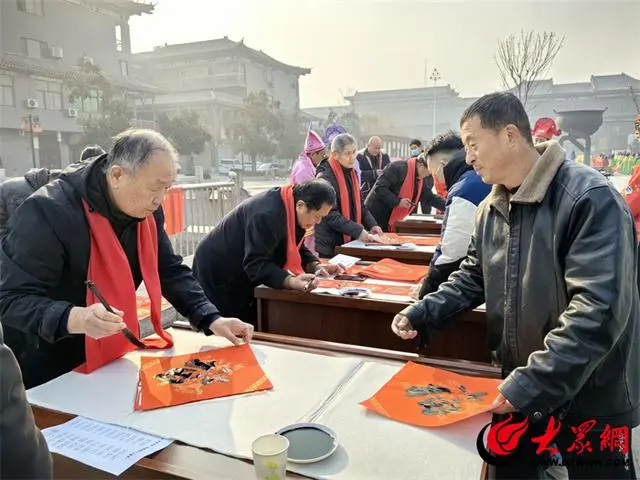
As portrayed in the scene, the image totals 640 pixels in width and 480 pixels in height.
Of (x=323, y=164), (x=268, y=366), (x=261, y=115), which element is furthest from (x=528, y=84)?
(x=261, y=115)

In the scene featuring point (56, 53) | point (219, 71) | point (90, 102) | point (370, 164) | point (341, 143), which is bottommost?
point (370, 164)

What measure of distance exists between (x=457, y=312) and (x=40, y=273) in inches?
50.4

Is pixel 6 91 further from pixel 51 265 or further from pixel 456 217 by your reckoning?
pixel 456 217

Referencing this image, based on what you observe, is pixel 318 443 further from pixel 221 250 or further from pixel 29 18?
pixel 29 18

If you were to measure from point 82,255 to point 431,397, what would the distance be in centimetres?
113

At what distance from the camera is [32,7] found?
59.3ft

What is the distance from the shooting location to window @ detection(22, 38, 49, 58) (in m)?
17.6

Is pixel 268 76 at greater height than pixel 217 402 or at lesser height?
greater

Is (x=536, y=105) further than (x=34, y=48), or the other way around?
(x=536, y=105)

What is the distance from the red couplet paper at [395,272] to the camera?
2.55 metres

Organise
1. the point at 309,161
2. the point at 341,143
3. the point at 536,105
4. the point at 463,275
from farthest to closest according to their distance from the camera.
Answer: the point at 536,105, the point at 309,161, the point at 341,143, the point at 463,275

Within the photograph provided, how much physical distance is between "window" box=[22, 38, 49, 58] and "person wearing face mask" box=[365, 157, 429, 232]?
18.1 meters

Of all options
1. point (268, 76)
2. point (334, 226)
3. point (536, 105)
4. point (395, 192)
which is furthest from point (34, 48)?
point (536, 105)

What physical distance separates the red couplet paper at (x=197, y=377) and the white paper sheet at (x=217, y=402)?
1.0 inches
